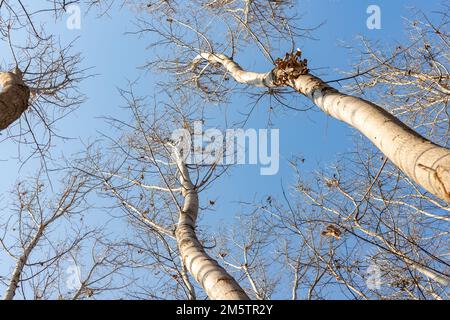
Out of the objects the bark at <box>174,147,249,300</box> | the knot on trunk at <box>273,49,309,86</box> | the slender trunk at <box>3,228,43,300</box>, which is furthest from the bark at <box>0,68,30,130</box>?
the slender trunk at <box>3,228,43,300</box>

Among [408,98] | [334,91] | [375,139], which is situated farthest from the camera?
[408,98]

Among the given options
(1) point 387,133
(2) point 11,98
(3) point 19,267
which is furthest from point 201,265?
(3) point 19,267

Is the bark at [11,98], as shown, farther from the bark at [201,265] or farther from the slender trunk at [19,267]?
the slender trunk at [19,267]

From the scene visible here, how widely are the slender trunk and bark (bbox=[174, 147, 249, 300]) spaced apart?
3071 millimetres

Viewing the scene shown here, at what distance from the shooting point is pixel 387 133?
1642 millimetres

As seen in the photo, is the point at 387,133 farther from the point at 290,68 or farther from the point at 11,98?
the point at 11,98

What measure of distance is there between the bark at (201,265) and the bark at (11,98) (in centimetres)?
143

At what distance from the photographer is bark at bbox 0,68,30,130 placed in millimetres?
2367

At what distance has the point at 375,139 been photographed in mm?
1736

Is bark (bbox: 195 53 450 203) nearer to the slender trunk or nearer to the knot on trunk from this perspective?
the knot on trunk
